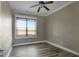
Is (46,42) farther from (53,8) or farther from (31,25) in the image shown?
(53,8)

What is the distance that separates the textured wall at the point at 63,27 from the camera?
2.31 metres

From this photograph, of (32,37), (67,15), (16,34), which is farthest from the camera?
(67,15)

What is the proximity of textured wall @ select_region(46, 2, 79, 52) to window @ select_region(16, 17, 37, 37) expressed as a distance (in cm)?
41

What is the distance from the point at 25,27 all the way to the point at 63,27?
0.95 metres

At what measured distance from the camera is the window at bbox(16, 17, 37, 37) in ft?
6.81

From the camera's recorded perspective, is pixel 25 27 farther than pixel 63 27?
No

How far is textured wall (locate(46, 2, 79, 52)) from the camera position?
231 cm

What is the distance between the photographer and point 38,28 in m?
2.25

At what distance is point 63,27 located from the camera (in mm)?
2352

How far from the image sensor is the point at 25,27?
2.11 meters

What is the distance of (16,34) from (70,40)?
54.6 inches

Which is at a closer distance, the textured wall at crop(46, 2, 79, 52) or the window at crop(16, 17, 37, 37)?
the window at crop(16, 17, 37, 37)

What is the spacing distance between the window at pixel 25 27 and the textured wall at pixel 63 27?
405 millimetres

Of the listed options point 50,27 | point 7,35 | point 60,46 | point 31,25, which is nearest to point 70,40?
point 60,46
